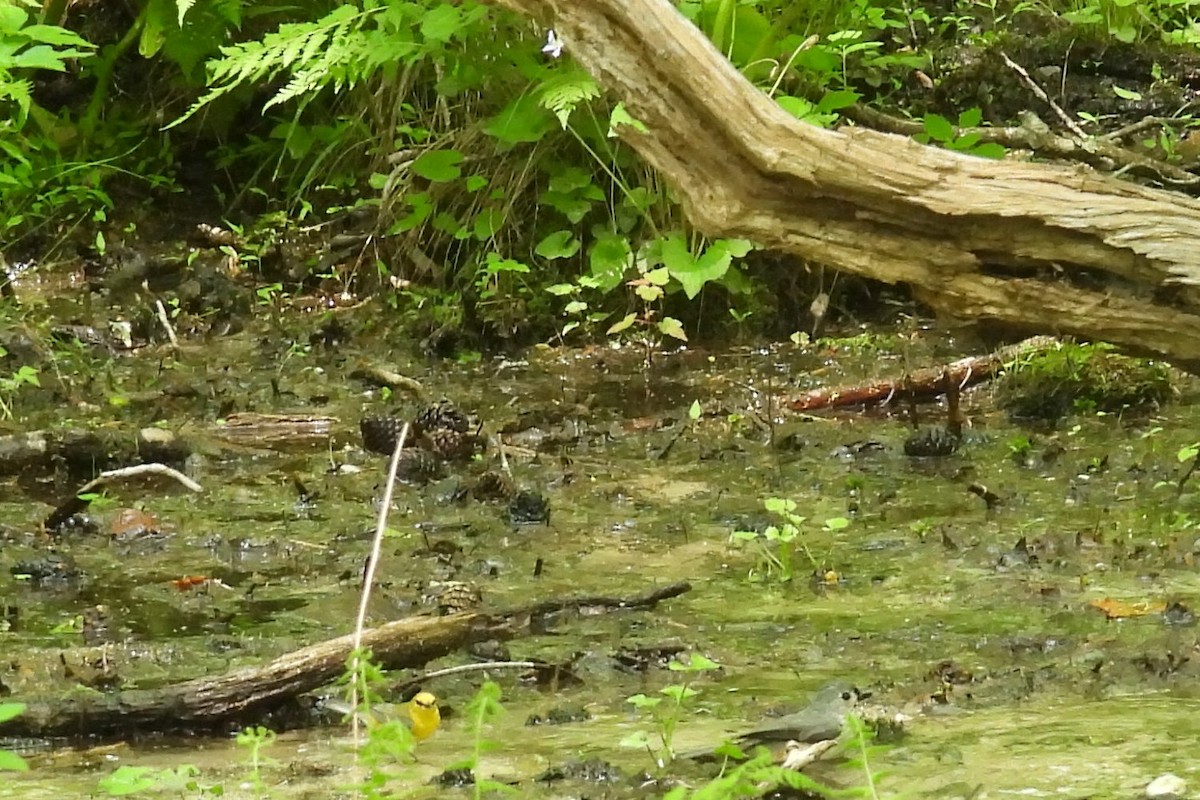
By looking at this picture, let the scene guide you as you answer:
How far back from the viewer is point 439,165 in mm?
5840

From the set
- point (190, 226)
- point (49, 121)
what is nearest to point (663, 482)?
point (190, 226)

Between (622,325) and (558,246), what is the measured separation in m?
0.51

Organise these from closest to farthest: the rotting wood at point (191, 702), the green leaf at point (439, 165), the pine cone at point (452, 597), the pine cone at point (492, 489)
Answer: the rotting wood at point (191, 702) → the pine cone at point (452, 597) → the pine cone at point (492, 489) → the green leaf at point (439, 165)

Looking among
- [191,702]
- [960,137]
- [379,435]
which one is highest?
[960,137]

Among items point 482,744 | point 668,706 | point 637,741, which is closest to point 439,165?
point 668,706

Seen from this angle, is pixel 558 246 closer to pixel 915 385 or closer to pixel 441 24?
pixel 441 24

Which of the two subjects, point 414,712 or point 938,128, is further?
point 938,128

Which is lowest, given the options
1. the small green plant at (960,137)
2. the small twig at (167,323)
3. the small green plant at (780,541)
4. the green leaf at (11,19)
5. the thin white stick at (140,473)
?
the small twig at (167,323)

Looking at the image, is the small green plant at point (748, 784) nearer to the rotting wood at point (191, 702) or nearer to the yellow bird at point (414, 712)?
the yellow bird at point (414, 712)

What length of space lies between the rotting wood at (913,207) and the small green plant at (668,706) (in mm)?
1081

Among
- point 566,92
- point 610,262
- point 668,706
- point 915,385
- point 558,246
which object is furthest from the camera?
point 558,246

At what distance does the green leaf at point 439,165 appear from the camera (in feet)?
19.1

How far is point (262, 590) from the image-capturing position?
3061 mm

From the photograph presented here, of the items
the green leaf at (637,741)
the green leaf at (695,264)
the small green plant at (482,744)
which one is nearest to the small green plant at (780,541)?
the green leaf at (637,741)
